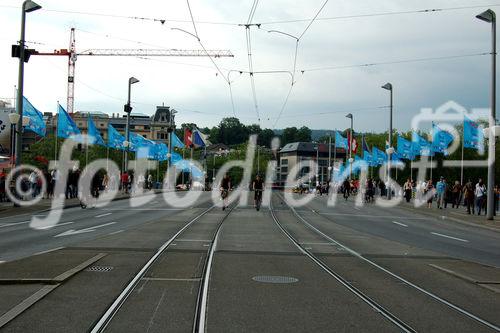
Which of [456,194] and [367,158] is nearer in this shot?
[456,194]

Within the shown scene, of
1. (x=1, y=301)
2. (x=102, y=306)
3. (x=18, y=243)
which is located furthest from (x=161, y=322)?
(x=18, y=243)

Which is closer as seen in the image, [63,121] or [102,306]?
[102,306]

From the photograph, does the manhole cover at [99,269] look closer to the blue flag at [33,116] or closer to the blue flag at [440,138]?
the blue flag at [33,116]

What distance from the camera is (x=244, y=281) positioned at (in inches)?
373

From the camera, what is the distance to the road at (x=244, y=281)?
6.92m

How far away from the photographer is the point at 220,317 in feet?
23.0

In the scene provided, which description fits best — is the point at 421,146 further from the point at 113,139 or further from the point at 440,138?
the point at 113,139

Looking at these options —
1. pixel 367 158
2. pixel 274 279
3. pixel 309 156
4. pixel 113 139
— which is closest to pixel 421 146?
pixel 367 158

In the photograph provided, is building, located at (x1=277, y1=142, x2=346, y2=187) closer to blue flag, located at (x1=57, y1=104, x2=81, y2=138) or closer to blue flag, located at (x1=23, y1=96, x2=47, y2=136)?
blue flag, located at (x1=57, y1=104, x2=81, y2=138)

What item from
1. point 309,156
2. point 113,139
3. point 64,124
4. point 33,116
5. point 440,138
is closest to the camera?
point 33,116

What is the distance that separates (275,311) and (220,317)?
770 mm

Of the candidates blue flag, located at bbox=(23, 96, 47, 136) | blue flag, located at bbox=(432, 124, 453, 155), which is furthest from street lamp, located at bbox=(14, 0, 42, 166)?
blue flag, located at bbox=(432, 124, 453, 155)

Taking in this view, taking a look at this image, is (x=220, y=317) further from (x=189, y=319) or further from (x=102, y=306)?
(x=102, y=306)

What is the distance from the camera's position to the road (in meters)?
6.92
